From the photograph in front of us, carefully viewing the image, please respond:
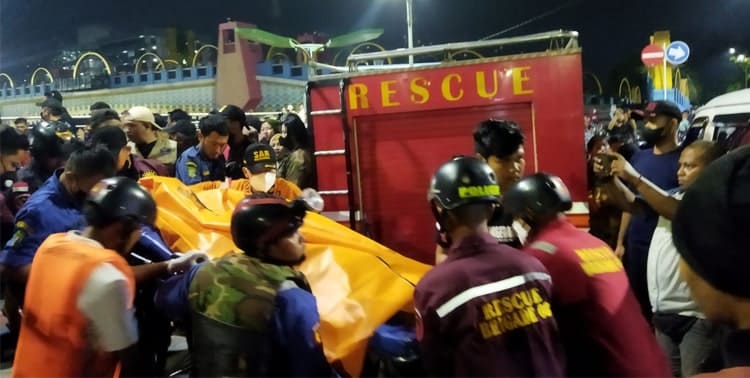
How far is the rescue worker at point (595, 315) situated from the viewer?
251cm

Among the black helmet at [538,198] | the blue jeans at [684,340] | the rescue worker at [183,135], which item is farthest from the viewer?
the rescue worker at [183,135]

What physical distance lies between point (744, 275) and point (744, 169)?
0.58ft

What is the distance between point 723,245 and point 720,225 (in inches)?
1.3

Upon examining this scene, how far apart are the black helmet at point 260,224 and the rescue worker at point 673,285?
6.91 ft

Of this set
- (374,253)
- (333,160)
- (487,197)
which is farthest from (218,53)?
(487,197)

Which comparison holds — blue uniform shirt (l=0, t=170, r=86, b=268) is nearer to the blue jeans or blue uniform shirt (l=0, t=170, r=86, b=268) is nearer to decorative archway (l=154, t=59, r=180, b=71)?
the blue jeans

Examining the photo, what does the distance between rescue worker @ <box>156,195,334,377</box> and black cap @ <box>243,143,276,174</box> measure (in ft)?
8.07

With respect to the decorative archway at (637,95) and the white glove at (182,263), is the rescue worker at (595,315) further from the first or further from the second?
the decorative archway at (637,95)

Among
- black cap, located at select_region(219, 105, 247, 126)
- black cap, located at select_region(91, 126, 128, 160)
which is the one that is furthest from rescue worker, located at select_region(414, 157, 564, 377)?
black cap, located at select_region(219, 105, 247, 126)

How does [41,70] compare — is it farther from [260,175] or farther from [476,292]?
[476,292]

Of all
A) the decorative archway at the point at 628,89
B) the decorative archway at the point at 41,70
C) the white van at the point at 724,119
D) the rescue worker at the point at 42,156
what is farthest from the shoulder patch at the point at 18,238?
the decorative archway at the point at 628,89

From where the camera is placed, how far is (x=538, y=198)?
276cm

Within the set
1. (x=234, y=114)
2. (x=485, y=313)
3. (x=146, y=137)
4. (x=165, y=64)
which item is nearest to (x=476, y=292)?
(x=485, y=313)

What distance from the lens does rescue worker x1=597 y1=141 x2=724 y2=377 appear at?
3.48 metres
